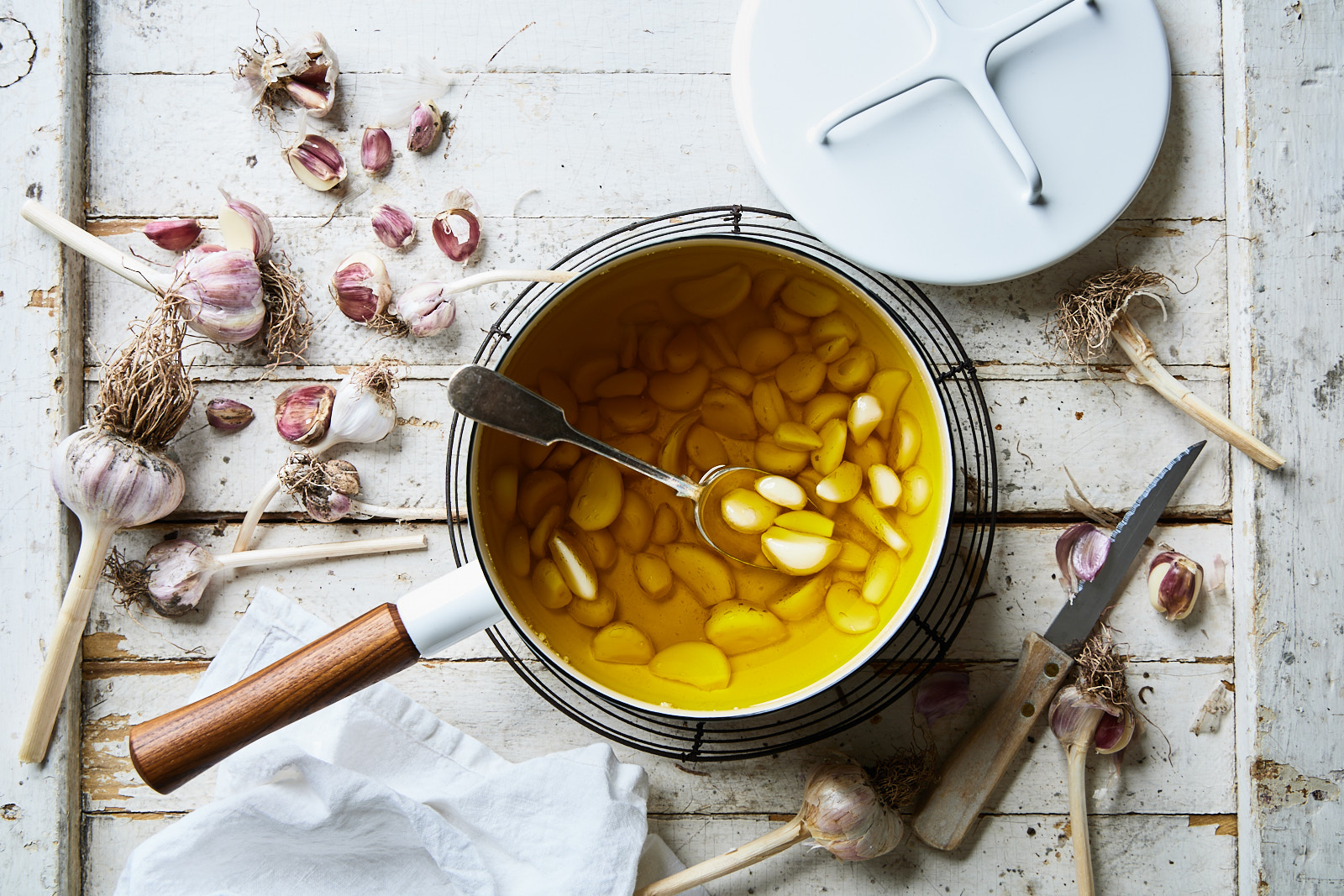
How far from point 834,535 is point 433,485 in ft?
1.34

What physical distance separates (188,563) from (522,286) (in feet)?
1.42

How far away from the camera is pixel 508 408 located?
67 centimetres

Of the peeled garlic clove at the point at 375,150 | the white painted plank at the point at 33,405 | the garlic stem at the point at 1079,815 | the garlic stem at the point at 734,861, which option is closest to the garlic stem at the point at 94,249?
the white painted plank at the point at 33,405

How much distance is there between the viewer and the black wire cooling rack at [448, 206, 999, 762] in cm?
86

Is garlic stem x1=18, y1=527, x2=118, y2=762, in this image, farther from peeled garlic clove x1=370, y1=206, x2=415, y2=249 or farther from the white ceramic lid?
the white ceramic lid

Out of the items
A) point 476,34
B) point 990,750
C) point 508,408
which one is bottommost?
point 990,750

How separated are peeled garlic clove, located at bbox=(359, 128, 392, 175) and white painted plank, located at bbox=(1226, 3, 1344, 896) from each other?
88 cm

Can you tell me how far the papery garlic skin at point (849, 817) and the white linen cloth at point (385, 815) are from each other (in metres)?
0.16

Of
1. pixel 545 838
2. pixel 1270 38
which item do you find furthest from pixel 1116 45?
pixel 545 838

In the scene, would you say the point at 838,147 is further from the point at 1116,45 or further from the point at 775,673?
the point at 775,673

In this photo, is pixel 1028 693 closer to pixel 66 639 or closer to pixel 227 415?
pixel 227 415

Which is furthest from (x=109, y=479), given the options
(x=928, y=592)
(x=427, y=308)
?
(x=928, y=592)

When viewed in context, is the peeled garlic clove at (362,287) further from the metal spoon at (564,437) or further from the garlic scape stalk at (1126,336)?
the garlic scape stalk at (1126,336)

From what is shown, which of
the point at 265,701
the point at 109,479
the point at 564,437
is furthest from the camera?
the point at 109,479
